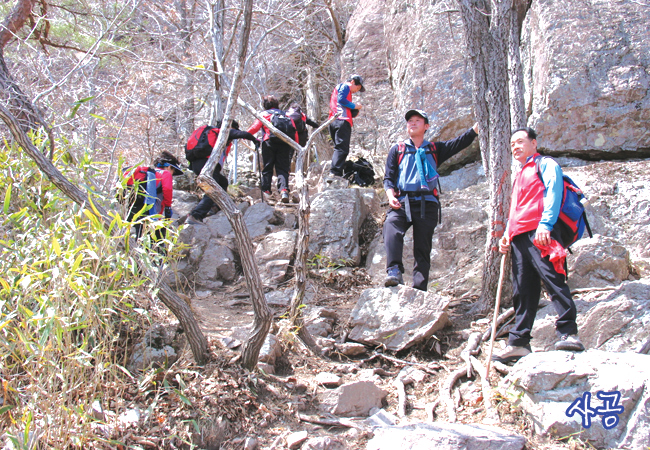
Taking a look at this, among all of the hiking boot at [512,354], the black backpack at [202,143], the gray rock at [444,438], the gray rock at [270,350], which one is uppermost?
the black backpack at [202,143]

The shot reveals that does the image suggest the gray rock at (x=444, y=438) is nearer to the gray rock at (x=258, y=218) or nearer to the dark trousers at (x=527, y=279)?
the dark trousers at (x=527, y=279)

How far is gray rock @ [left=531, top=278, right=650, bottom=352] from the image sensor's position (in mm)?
3420

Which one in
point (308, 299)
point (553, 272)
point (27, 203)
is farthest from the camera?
point (308, 299)

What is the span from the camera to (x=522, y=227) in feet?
11.3

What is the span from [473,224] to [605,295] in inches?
80.3

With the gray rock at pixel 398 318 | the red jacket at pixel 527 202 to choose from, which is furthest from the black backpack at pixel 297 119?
the red jacket at pixel 527 202

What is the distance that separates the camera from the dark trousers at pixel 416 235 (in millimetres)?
4395

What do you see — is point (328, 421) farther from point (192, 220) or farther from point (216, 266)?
point (192, 220)

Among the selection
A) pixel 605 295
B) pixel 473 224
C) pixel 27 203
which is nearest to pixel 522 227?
pixel 605 295

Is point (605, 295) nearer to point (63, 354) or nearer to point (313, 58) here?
point (63, 354)

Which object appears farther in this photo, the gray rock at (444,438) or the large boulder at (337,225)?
the large boulder at (337,225)

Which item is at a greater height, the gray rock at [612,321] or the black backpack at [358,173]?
the black backpack at [358,173]

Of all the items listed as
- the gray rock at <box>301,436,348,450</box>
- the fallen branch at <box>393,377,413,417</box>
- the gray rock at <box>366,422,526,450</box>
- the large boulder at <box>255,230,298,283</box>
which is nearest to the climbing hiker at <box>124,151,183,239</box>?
the large boulder at <box>255,230,298,283</box>

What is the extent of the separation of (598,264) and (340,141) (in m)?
4.28
